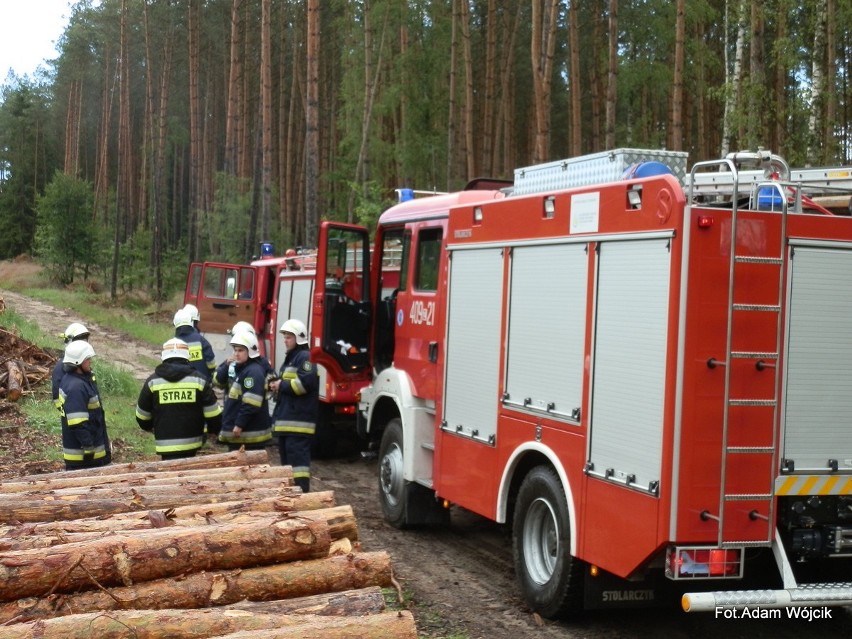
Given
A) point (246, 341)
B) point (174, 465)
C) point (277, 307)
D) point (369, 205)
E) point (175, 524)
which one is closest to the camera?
point (175, 524)

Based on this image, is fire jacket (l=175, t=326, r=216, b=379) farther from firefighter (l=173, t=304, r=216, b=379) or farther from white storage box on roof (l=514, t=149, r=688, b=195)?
white storage box on roof (l=514, t=149, r=688, b=195)

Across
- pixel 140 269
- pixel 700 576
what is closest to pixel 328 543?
pixel 700 576

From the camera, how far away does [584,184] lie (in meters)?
7.58

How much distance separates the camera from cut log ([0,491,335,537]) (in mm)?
6258

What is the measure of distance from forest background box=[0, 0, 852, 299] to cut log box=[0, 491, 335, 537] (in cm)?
1243

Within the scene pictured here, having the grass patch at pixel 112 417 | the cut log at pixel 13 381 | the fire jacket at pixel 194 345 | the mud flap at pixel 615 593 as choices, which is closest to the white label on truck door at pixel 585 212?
the mud flap at pixel 615 593

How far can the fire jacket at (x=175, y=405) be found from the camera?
29.4 ft

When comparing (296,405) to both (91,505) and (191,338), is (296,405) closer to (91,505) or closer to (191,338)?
(191,338)

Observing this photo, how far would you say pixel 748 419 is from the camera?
5668mm

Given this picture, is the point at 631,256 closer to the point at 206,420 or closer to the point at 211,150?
the point at 206,420

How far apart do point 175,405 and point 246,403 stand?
81 cm

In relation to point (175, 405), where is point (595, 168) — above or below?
above

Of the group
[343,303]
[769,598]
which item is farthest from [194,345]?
[769,598]

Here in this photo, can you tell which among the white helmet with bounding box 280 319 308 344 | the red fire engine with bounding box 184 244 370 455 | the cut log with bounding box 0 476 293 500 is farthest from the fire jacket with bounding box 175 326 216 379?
the cut log with bounding box 0 476 293 500
